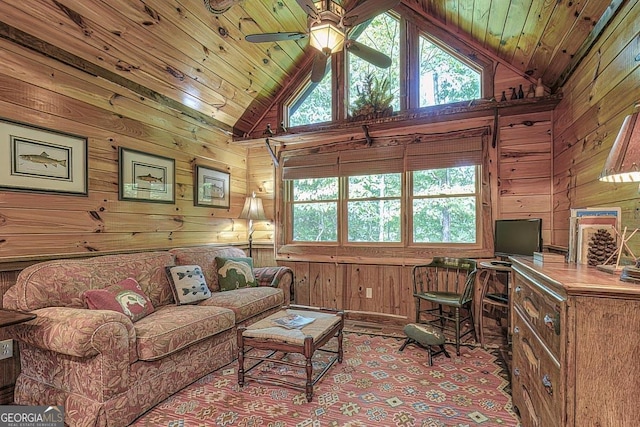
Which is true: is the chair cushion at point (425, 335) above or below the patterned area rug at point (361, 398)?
above

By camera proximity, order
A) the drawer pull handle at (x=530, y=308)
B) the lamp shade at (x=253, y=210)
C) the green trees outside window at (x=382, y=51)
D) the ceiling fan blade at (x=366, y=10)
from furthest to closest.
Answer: the lamp shade at (x=253, y=210) < the green trees outside window at (x=382, y=51) < the ceiling fan blade at (x=366, y=10) < the drawer pull handle at (x=530, y=308)

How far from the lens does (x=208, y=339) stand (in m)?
2.59

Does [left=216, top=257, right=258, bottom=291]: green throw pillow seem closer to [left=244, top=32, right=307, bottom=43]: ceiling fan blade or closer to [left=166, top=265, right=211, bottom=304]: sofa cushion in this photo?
[left=166, top=265, right=211, bottom=304]: sofa cushion

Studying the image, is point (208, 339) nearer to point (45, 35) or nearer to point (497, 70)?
point (45, 35)

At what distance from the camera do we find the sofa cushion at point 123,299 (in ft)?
7.38

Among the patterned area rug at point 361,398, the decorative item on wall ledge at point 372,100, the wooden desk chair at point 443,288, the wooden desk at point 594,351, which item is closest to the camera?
the wooden desk at point 594,351

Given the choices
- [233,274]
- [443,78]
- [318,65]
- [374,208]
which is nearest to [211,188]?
[233,274]

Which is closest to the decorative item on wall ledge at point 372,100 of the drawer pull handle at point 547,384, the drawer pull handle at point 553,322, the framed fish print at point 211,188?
the framed fish print at point 211,188

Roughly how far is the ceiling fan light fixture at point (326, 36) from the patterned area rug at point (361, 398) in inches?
98.3

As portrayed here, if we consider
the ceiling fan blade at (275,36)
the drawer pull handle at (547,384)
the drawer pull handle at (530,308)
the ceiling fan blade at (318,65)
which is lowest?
the drawer pull handle at (547,384)

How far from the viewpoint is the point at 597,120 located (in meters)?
2.27

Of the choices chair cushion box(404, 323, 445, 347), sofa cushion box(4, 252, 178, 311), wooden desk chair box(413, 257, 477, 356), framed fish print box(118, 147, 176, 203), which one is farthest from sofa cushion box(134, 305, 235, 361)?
wooden desk chair box(413, 257, 477, 356)

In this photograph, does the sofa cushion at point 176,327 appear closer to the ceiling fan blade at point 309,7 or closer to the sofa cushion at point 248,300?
the sofa cushion at point 248,300

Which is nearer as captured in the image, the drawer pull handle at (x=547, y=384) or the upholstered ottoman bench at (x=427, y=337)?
the drawer pull handle at (x=547, y=384)
